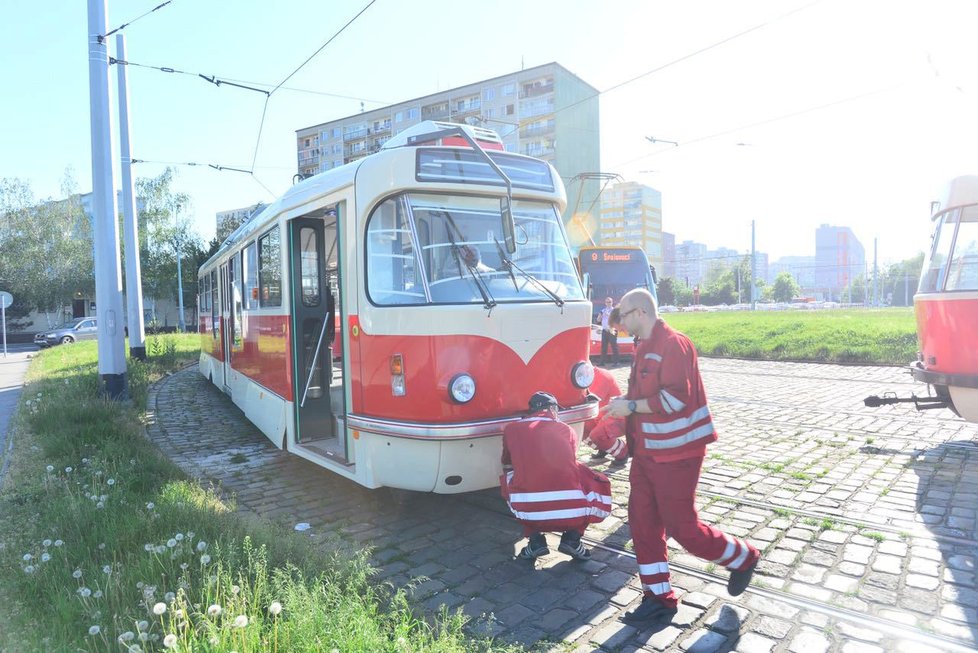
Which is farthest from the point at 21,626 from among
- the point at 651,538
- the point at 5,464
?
the point at 5,464

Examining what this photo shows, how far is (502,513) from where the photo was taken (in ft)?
19.1

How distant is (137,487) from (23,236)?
56194 millimetres

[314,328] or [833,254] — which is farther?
[833,254]

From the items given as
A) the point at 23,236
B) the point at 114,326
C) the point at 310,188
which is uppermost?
the point at 23,236

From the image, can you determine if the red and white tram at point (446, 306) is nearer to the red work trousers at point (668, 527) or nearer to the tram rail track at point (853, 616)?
the red work trousers at point (668, 527)

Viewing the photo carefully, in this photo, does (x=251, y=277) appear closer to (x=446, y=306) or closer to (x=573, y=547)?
(x=446, y=306)

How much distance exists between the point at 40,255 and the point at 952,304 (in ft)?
194

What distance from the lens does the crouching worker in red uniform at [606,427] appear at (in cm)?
727

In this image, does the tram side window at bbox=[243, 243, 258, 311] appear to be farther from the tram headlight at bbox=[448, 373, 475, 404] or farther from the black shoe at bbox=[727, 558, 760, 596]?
the black shoe at bbox=[727, 558, 760, 596]

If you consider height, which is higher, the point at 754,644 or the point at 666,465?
the point at 666,465

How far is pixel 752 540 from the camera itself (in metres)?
5.01

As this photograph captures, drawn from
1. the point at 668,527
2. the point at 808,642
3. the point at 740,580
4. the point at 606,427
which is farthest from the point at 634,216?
the point at 808,642

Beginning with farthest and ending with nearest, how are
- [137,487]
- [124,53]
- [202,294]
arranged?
1. [202,294]
2. [124,53]
3. [137,487]

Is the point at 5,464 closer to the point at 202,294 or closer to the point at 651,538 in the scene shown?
the point at 651,538
